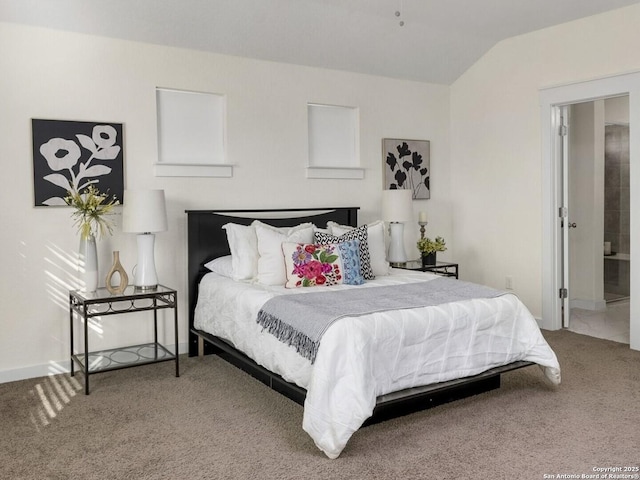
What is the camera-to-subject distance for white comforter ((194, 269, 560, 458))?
2770 millimetres

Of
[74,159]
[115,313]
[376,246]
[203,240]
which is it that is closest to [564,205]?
[376,246]

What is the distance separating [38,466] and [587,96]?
4583 mm

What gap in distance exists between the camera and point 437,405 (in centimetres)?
337

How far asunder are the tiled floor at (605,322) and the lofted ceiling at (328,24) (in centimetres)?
264

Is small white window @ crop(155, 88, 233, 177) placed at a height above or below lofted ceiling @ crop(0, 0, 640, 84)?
below

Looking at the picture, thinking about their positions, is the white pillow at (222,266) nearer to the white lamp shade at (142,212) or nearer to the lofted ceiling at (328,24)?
the white lamp shade at (142,212)

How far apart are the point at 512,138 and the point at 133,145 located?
3339 mm

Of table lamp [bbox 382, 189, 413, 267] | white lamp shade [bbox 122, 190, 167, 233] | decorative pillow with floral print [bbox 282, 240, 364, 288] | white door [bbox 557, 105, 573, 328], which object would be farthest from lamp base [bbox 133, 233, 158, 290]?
white door [bbox 557, 105, 573, 328]

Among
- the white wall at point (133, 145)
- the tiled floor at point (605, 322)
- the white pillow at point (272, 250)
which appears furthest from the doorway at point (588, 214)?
the white pillow at point (272, 250)

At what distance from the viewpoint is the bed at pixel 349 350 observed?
2.78m

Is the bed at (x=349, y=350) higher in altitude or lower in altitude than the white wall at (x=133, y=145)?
lower

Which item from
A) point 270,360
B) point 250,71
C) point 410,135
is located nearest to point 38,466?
point 270,360

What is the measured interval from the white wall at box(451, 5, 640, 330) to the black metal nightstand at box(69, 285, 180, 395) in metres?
3.09

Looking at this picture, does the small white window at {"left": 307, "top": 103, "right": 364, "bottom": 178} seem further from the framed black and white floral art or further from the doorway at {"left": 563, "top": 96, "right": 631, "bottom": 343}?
the doorway at {"left": 563, "top": 96, "right": 631, "bottom": 343}
